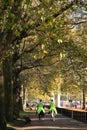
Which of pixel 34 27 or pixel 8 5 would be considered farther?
pixel 34 27

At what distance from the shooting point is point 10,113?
33.8 meters

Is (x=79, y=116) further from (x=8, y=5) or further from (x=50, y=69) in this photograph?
(x=8, y=5)

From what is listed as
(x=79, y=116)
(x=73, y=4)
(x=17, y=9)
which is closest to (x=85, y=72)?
(x=79, y=116)

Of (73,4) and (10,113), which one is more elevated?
(73,4)

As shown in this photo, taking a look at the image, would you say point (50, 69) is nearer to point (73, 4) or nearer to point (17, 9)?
point (73, 4)

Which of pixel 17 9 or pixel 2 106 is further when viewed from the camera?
pixel 2 106

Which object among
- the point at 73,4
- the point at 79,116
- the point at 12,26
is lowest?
the point at 79,116

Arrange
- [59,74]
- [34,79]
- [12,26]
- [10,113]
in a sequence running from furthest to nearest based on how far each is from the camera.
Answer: [34,79]
[59,74]
[10,113]
[12,26]

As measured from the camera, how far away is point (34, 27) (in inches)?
735

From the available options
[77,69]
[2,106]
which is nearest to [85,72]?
[77,69]

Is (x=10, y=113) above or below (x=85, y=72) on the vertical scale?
below

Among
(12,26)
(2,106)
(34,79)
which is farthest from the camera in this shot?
(34,79)

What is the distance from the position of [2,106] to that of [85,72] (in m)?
18.1

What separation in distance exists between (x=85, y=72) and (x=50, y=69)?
997cm
